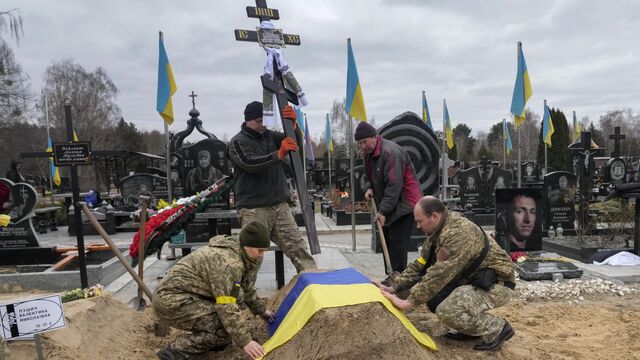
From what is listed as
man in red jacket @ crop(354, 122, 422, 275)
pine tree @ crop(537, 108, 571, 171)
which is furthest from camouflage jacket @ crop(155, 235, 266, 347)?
pine tree @ crop(537, 108, 571, 171)

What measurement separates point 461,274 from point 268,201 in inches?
78.8

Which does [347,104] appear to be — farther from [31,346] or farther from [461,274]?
[31,346]

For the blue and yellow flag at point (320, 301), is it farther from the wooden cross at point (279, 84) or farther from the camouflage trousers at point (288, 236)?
the wooden cross at point (279, 84)

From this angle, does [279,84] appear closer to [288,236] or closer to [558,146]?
Answer: [288,236]

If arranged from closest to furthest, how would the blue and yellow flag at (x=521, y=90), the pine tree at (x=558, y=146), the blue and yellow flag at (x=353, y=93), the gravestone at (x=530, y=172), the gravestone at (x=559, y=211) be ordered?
the blue and yellow flag at (x=353, y=93) < the blue and yellow flag at (x=521, y=90) < the gravestone at (x=559, y=211) < the gravestone at (x=530, y=172) < the pine tree at (x=558, y=146)

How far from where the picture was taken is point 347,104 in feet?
26.6

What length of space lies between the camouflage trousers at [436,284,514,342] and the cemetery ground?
17 centimetres

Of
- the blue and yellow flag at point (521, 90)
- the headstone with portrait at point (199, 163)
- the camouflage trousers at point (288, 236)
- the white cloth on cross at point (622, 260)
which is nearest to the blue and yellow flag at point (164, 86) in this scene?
the headstone with portrait at point (199, 163)

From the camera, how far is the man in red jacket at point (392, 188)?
450 cm

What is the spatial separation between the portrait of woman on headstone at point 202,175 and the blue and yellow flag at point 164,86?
1965 millimetres

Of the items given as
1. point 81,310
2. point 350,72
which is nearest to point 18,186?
point 81,310

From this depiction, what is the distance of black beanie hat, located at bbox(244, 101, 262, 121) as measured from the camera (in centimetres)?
433

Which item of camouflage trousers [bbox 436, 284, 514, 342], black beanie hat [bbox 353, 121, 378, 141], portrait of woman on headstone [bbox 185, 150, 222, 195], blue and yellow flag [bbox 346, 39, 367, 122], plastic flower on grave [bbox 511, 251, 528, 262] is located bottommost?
plastic flower on grave [bbox 511, 251, 528, 262]

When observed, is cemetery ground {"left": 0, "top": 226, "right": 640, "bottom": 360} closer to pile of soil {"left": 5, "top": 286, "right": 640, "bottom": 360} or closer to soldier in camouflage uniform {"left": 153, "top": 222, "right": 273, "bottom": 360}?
pile of soil {"left": 5, "top": 286, "right": 640, "bottom": 360}
